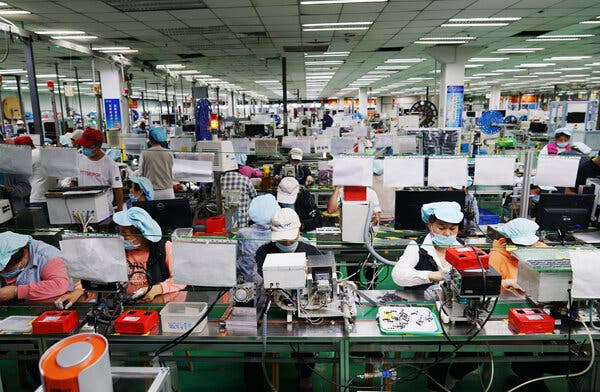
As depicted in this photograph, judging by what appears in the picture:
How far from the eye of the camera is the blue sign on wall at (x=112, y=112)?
10.2 meters

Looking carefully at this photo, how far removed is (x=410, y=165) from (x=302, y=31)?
491 centimetres

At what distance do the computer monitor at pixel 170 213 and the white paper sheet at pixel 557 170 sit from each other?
3.32 meters

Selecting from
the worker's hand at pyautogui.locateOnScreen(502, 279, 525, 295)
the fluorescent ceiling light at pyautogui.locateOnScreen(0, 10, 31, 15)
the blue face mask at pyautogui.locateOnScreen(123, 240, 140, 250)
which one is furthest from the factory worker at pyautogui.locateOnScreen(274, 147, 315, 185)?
the fluorescent ceiling light at pyautogui.locateOnScreen(0, 10, 31, 15)

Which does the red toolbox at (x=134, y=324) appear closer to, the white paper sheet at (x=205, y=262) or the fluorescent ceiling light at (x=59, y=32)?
the white paper sheet at (x=205, y=262)

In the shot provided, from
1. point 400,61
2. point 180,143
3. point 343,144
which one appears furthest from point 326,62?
point 180,143

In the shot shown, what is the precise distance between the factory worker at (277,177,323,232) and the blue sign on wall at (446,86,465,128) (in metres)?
7.29

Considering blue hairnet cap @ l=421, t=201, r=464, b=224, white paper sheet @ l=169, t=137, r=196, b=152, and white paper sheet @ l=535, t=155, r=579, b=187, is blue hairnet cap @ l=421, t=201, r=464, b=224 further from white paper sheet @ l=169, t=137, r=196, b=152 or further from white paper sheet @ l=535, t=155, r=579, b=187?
white paper sheet @ l=169, t=137, r=196, b=152

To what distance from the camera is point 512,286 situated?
8.76 feet

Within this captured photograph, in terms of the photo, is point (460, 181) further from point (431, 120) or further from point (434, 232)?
point (431, 120)

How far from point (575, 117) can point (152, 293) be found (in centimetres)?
1344

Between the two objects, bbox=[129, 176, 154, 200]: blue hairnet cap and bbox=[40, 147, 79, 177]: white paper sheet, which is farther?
bbox=[129, 176, 154, 200]: blue hairnet cap

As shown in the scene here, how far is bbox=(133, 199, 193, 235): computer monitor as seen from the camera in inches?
151

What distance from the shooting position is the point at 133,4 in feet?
17.9

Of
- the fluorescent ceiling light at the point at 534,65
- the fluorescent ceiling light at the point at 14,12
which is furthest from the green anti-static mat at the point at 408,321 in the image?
the fluorescent ceiling light at the point at 534,65
